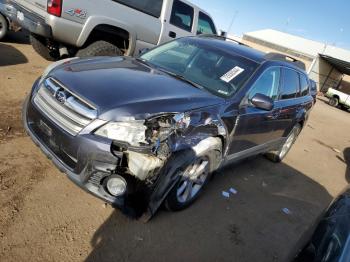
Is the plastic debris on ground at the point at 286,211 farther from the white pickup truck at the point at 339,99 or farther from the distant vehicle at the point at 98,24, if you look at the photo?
the white pickup truck at the point at 339,99

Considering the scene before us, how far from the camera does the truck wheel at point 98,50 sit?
20.0 feet

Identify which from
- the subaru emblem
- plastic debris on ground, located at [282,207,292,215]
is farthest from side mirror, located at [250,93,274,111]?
the subaru emblem

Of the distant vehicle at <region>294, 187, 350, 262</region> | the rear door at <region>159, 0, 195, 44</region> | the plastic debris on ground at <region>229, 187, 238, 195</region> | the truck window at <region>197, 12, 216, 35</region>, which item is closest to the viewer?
the distant vehicle at <region>294, 187, 350, 262</region>

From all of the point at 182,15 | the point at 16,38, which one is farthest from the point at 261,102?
the point at 16,38

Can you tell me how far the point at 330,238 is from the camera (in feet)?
6.57

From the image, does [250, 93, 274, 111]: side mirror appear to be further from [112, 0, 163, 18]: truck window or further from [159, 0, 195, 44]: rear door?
[159, 0, 195, 44]: rear door

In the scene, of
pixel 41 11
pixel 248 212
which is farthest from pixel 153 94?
pixel 41 11

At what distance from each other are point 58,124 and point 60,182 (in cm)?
86

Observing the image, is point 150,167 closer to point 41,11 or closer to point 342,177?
point 41,11

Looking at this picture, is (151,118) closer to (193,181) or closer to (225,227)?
(193,181)

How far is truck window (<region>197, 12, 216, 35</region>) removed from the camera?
28.7 ft

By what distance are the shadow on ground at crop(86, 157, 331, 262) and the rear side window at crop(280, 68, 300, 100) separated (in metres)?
1.37

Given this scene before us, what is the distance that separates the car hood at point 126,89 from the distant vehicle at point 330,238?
4.99 feet

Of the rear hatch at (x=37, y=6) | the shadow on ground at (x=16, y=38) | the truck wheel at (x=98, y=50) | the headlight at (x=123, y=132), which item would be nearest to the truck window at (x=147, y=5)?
the truck wheel at (x=98, y=50)
